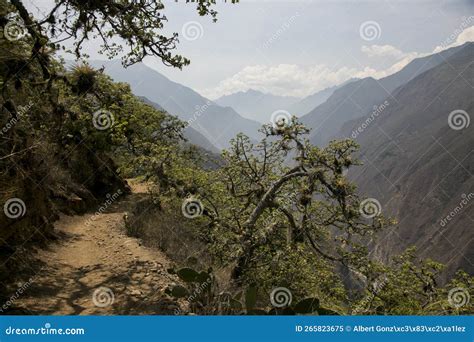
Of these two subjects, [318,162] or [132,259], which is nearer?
[132,259]

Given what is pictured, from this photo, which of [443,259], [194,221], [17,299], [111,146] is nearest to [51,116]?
[111,146]

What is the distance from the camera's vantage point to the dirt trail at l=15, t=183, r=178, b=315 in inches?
304

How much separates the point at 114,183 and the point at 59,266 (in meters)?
11.5

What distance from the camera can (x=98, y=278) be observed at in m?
9.38

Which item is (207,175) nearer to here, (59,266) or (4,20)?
(59,266)

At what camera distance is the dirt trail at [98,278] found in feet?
25.3

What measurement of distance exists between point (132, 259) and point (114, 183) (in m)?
11.6

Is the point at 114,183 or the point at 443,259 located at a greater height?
the point at 443,259

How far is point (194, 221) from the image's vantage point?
14305mm

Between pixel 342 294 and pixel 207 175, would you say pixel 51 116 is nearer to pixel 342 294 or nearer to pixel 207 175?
pixel 207 175

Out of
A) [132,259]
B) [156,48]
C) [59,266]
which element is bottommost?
[59,266]

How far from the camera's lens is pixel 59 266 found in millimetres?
10164

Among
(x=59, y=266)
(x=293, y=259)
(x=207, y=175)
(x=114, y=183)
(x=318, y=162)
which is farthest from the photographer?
(x=114, y=183)

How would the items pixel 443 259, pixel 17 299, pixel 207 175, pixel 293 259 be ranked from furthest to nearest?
1. pixel 443 259
2. pixel 207 175
3. pixel 293 259
4. pixel 17 299
